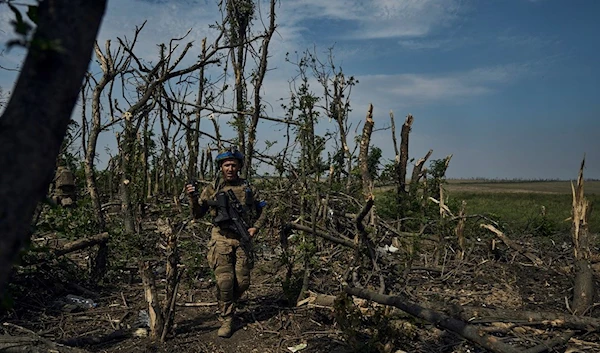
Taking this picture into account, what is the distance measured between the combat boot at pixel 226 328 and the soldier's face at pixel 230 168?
1400mm

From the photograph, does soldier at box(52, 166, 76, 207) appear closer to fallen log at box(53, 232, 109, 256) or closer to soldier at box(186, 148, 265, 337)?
fallen log at box(53, 232, 109, 256)

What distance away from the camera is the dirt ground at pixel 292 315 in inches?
182

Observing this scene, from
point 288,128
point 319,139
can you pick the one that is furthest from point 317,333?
point 319,139

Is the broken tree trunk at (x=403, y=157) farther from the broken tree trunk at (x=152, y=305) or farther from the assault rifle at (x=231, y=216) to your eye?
the broken tree trunk at (x=152, y=305)

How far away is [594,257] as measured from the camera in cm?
815

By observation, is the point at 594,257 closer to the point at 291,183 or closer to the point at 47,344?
the point at 291,183

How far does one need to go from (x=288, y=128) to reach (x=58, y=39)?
8.08 meters

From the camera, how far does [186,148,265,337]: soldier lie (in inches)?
195

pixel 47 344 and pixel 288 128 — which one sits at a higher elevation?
pixel 288 128

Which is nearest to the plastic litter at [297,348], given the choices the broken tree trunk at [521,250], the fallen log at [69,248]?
the fallen log at [69,248]

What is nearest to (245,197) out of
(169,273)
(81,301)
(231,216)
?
(231,216)

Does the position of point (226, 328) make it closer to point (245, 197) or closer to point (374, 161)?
point (245, 197)

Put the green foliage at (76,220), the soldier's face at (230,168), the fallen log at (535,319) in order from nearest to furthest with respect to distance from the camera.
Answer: the fallen log at (535,319)
the soldier's face at (230,168)
the green foliage at (76,220)

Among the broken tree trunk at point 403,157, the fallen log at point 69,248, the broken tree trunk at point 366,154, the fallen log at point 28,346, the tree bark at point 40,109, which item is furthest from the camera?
the broken tree trunk at point 403,157
